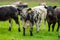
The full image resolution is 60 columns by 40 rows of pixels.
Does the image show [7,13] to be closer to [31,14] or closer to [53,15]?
[31,14]

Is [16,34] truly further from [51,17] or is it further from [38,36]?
[51,17]

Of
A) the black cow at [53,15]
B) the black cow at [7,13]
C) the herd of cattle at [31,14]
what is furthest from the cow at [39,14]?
the black cow at [7,13]

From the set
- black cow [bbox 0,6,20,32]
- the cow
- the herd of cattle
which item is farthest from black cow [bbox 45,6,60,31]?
black cow [bbox 0,6,20,32]

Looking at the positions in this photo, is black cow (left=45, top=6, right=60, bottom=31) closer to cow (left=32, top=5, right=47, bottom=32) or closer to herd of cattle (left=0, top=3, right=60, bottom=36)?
herd of cattle (left=0, top=3, right=60, bottom=36)

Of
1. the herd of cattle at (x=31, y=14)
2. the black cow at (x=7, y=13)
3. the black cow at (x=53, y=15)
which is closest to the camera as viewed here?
the herd of cattle at (x=31, y=14)

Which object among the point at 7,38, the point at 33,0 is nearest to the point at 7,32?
the point at 7,38

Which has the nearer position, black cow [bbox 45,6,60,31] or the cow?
the cow

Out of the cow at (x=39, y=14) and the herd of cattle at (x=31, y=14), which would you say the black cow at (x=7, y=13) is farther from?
the cow at (x=39, y=14)

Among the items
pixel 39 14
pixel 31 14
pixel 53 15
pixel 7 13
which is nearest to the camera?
pixel 31 14

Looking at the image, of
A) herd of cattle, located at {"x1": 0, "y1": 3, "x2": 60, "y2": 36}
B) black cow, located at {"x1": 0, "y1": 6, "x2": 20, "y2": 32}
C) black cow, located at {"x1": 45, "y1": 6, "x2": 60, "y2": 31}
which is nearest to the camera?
herd of cattle, located at {"x1": 0, "y1": 3, "x2": 60, "y2": 36}

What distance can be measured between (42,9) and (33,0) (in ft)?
109

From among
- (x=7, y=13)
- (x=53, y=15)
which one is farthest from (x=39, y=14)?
(x=7, y=13)

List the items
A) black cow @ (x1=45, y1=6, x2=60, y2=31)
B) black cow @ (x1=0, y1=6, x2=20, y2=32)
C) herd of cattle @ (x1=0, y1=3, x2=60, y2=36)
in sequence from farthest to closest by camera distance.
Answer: black cow @ (x1=45, y1=6, x2=60, y2=31) < black cow @ (x1=0, y1=6, x2=20, y2=32) < herd of cattle @ (x1=0, y1=3, x2=60, y2=36)

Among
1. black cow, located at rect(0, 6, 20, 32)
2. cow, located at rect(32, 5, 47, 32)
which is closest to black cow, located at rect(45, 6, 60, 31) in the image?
cow, located at rect(32, 5, 47, 32)
